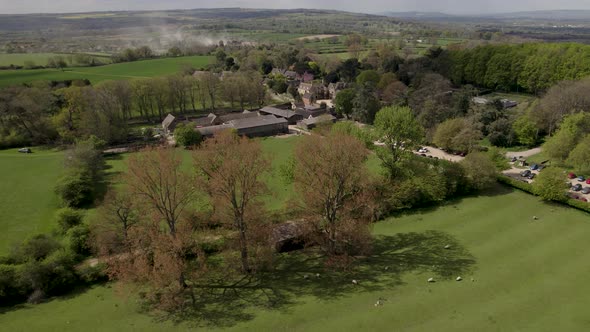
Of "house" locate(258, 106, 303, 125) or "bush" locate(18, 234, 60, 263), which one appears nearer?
"bush" locate(18, 234, 60, 263)

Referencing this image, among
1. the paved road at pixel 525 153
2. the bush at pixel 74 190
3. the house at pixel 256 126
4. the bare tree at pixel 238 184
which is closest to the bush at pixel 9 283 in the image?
the bare tree at pixel 238 184

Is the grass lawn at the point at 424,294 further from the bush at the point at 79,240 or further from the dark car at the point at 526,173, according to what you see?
the dark car at the point at 526,173

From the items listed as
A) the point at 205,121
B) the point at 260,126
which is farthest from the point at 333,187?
the point at 205,121

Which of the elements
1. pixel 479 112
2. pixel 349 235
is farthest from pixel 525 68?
pixel 349 235

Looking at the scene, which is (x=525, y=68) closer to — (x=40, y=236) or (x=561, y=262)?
(x=561, y=262)

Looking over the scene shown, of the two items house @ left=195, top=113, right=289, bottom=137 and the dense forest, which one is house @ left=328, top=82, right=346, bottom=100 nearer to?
the dense forest

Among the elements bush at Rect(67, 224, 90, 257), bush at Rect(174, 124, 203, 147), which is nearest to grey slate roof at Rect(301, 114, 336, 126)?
bush at Rect(174, 124, 203, 147)
